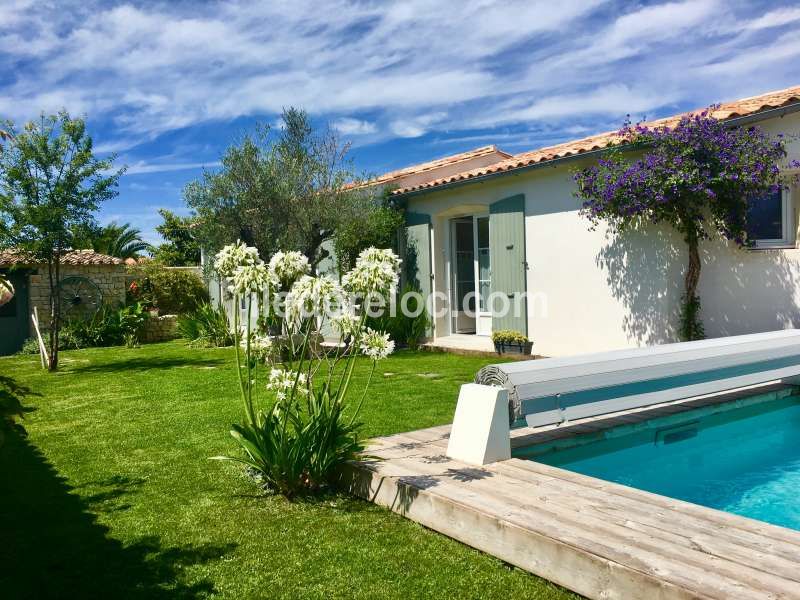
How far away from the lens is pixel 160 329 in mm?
18547

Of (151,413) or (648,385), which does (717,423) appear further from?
(151,413)

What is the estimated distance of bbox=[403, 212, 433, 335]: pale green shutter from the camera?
13461 mm

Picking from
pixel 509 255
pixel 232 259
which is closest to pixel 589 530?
pixel 232 259

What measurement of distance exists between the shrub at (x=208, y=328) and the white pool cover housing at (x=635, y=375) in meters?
11.1

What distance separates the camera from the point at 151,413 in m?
7.62

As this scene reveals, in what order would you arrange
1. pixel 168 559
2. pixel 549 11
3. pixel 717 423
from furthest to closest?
1. pixel 549 11
2. pixel 717 423
3. pixel 168 559

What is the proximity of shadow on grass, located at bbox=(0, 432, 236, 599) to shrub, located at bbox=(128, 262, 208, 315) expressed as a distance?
53.4 feet

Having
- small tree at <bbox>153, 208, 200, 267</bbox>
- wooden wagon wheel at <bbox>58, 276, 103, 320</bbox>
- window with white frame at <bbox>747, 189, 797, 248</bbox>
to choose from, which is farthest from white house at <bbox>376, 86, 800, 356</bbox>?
small tree at <bbox>153, 208, 200, 267</bbox>

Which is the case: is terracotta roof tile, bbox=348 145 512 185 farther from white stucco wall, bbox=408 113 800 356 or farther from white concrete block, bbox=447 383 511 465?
white concrete block, bbox=447 383 511 465

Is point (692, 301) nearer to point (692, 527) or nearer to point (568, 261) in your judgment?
point (568, 261)

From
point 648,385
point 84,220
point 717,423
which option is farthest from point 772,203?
point 84,220

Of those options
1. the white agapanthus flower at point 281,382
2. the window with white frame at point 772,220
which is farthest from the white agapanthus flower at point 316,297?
the window with white frame at point 772,220

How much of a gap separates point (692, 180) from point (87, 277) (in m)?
16.8

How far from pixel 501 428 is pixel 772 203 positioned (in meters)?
6.77
